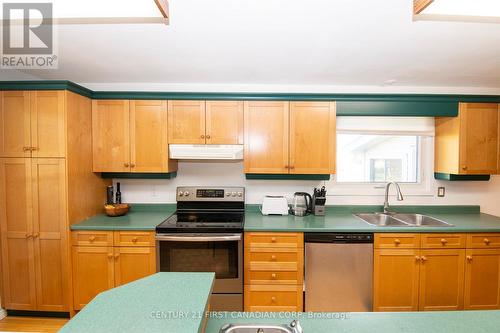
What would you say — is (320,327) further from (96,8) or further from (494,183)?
(494,183)

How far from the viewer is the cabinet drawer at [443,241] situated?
7.66 ft

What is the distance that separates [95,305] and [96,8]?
1.01 m

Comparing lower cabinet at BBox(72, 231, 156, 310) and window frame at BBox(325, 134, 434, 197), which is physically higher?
window frame at BBox(325, 134, 434, 197)

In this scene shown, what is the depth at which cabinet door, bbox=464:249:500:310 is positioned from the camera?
235 centimetres

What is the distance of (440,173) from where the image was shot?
9.43 ft

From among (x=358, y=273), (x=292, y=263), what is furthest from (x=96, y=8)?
(x=358, y=273)

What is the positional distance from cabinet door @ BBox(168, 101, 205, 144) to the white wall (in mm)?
407

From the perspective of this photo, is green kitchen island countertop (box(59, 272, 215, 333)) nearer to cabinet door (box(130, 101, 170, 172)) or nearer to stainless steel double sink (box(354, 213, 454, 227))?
cabinet door (box(130, 101, 170, 172))

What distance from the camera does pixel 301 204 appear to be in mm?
2777

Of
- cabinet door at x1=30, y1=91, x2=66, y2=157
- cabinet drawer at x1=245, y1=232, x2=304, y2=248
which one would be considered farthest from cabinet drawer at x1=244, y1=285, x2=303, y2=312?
cabinet door at x1=30, y1=91, x2=66, y2=157

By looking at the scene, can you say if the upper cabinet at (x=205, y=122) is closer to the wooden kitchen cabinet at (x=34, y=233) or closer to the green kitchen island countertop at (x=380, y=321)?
the wooden kitchen cabinet at (x=34, y=233)

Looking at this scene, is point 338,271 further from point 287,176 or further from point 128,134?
point 128,134

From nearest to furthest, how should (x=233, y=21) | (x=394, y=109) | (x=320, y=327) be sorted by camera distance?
1. (x=320, y=327)
2. (x=233, y=21)
3. (x=394, y=109)

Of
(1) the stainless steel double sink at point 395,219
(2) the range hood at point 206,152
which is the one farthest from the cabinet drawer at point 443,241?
(2) the range hood at point 206,152
